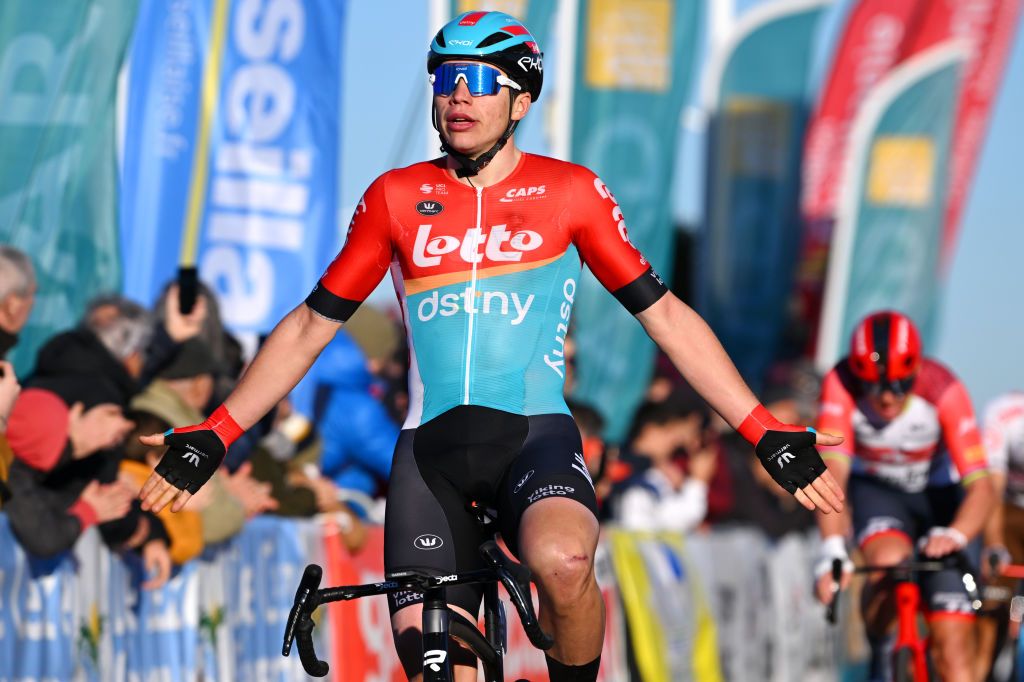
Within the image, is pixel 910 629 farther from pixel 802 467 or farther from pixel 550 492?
pixel 550 492

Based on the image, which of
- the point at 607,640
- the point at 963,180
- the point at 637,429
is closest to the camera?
the point at 607,640

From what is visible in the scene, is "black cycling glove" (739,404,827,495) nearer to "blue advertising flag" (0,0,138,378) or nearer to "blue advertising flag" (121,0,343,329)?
"blue advertising flag" (0,0,138,378)

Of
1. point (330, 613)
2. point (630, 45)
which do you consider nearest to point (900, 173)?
point (630, 45)

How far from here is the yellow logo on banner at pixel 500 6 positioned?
15831mm

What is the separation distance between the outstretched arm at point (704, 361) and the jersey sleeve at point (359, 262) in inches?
37.4

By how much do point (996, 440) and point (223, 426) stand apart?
8652mm

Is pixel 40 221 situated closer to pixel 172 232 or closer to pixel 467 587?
pixel 172 232

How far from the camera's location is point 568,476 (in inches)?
234

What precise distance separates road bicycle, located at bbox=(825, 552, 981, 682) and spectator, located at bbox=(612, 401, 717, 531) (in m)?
4.16

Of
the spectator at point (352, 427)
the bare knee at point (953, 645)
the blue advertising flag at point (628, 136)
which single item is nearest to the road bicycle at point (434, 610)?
the bare knee at point (953, 645)

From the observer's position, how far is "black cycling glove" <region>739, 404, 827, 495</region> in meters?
6.13

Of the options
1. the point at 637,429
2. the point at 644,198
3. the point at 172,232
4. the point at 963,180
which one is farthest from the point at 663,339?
the point at 963,180

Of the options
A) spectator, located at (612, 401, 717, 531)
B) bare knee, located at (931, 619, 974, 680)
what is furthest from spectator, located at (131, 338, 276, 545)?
spectator, located at (612, 401, 717, 531)

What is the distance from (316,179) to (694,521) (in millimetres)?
4155
